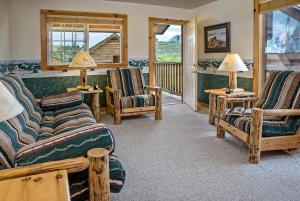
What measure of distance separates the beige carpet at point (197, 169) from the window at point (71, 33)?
2.08 metres

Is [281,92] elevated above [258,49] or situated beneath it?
situated beneath

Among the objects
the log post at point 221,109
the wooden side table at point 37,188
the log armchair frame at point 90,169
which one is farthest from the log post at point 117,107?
the wooden side table at point 37,188

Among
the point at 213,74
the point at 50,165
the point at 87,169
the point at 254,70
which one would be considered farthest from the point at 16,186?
the point at 213,74

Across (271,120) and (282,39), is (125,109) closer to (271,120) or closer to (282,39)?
(271,120)

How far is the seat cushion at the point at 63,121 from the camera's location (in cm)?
250

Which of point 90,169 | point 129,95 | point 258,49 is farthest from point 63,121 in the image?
point 258,49

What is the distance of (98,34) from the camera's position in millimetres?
6270

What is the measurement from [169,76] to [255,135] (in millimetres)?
5485

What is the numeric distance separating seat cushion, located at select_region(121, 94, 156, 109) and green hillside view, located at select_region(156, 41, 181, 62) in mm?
4231

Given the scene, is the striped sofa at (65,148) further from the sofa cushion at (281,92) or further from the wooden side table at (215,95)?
the wooden side table at (215,95)

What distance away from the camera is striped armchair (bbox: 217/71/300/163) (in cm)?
291

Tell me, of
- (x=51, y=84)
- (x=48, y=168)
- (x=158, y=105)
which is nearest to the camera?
(x=48, y=168)

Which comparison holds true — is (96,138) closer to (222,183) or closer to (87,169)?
(87,169)

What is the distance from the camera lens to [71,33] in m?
5.42
